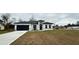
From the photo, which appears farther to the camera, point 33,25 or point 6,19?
point 33,25

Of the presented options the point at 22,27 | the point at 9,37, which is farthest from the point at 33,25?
the point at 9,37

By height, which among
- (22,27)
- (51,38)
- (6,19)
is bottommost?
(51,38)

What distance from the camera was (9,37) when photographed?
20.5 feet

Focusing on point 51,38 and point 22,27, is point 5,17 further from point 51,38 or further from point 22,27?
point 51,38

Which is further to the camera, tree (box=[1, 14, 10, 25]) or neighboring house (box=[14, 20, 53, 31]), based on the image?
neighboring house (box=[14, 20, 53, 31])

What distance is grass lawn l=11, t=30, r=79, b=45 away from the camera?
20.0ft

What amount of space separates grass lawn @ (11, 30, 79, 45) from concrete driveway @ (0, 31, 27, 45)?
129 mm

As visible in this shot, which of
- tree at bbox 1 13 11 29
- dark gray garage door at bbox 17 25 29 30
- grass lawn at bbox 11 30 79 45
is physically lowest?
grass lawn at bbox 11 30 79 45

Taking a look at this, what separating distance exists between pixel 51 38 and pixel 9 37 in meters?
1.33

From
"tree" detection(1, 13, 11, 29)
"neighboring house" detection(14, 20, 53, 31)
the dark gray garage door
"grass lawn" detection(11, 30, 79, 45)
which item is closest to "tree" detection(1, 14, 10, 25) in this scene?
"tree" detection(1, 13, 11, 29)

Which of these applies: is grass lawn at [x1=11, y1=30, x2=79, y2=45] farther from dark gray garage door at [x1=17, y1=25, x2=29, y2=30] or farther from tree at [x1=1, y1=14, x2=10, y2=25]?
tree at [x1=1, y1=14, x2=10, y2=25]
